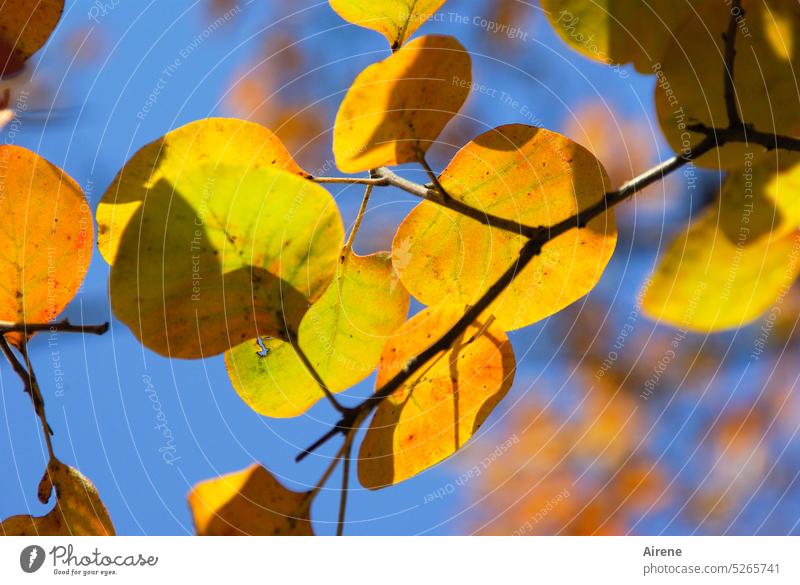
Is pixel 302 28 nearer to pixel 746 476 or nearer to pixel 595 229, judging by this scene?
pixel 595 229

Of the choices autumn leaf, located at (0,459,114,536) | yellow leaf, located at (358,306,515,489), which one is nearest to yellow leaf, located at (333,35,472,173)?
yellow leaf, located at (358,306,515,489)

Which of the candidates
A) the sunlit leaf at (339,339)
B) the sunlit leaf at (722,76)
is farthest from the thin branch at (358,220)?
the sunlit leaf at (722,76)

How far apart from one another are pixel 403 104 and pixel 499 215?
0.11m

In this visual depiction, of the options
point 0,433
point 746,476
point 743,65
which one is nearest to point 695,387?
point 746,476

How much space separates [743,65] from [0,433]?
0.68 m

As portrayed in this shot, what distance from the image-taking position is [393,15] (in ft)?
1.68

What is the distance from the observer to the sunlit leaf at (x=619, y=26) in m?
0.52

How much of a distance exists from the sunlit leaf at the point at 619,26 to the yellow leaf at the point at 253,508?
1.42 feet

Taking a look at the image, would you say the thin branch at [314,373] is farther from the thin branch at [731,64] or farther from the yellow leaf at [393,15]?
the thin branch at [731,64]

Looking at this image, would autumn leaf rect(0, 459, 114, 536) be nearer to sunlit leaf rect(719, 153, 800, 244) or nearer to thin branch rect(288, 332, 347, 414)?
thin branch rect(288, 332, 347, 414)

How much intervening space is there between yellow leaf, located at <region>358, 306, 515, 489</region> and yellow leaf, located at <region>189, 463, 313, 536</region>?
69mm

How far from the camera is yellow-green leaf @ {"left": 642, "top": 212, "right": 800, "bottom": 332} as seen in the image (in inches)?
21.9

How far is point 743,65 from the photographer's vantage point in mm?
521

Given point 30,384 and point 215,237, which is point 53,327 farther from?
point 215,237
